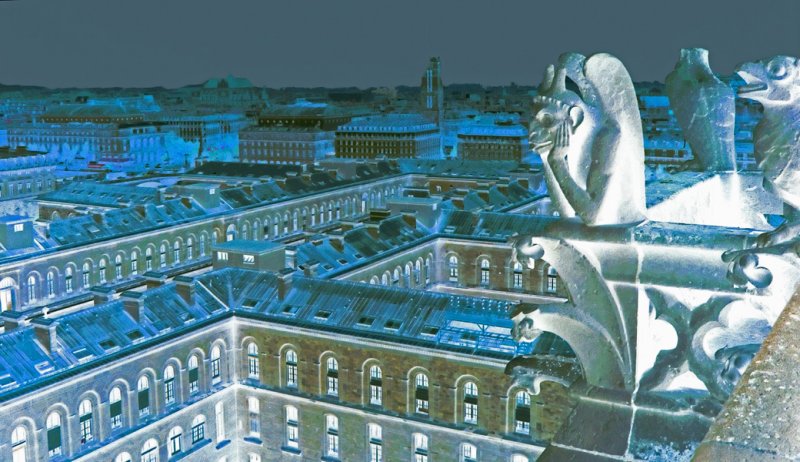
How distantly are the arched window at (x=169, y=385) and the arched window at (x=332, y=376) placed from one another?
29.4 feet

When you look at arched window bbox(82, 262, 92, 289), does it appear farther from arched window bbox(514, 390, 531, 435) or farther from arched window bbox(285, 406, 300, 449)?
arched window bbox(514, 390, 531, 435)

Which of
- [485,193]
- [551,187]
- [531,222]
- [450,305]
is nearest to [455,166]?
[485,193]

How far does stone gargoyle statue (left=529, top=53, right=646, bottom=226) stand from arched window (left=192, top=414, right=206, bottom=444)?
4660 centimetres

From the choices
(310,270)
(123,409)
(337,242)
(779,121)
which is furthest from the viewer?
(337,242)

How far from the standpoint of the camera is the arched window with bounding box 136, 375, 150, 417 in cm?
4841

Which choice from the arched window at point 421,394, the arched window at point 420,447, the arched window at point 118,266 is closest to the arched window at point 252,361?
the arched window at point 421,394

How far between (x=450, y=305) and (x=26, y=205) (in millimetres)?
103351

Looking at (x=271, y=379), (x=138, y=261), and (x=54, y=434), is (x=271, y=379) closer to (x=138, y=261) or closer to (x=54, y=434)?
(x=54, y=434)

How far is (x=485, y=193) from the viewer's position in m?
99.9

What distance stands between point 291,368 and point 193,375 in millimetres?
5873

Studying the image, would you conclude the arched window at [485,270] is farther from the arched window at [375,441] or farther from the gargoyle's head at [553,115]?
the gargoyle's head at [553,115]

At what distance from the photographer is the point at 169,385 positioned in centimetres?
5053

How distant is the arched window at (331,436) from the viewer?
51906 millimetres

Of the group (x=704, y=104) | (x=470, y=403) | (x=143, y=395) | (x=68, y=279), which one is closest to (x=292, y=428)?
(x=143, y=395)
